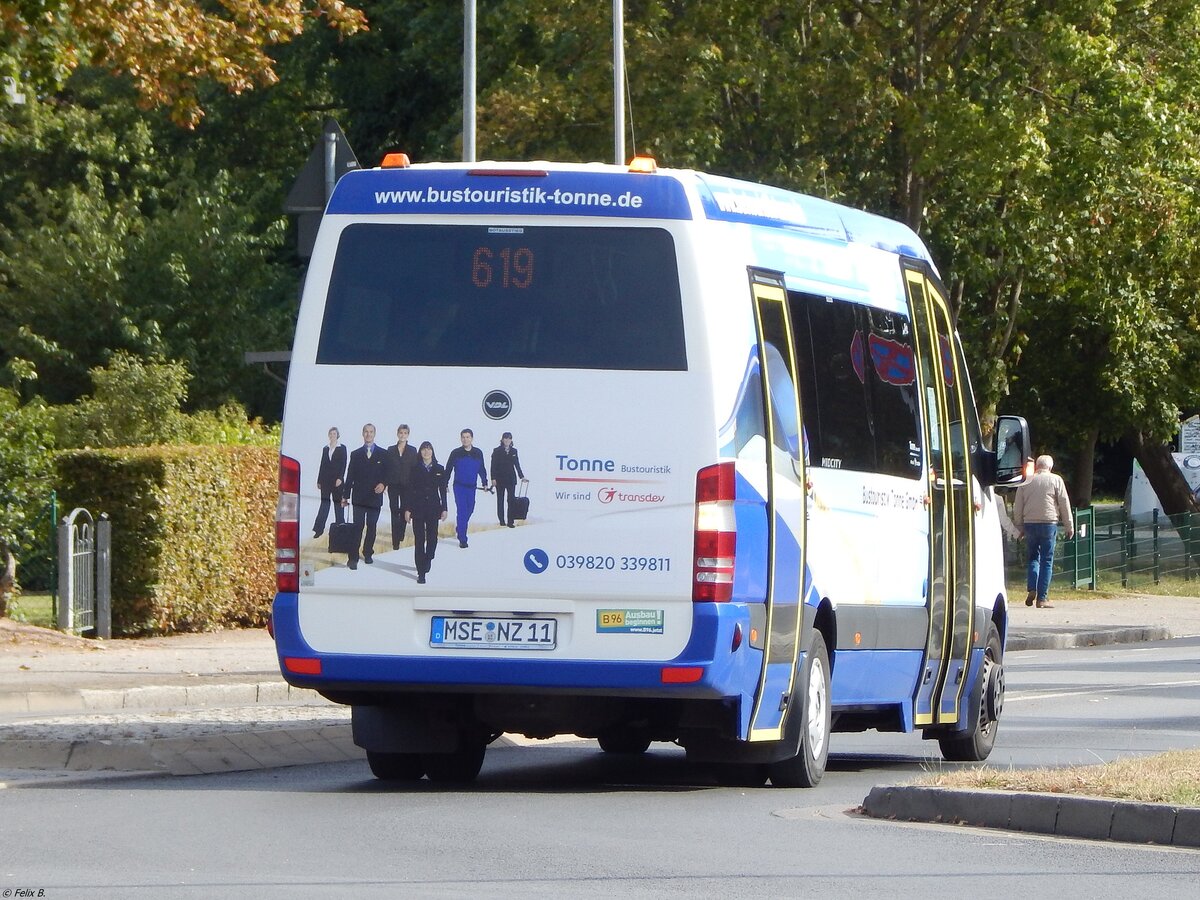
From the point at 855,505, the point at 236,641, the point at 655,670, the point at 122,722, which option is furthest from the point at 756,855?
the point at 236,641

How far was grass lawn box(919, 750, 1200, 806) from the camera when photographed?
8.72m

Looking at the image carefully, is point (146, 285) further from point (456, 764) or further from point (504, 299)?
point (504, 299)

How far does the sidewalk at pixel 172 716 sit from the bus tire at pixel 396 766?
0.98 metres

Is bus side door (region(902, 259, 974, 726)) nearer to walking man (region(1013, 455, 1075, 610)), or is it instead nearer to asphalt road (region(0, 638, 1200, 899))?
asphalt road (region(0, 638, 1200, 899))

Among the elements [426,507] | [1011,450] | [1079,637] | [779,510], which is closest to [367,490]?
[426,507]

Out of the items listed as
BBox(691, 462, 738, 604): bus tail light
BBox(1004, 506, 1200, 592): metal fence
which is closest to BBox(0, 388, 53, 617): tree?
BBox(691, 462, 738, 604): bus tail light

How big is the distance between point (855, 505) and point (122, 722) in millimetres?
4482

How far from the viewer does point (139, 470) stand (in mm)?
20234

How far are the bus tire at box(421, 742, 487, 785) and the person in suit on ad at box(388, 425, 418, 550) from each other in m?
1.45

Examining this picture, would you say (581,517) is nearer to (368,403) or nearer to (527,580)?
(527,580)

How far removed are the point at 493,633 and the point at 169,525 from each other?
11129 mm

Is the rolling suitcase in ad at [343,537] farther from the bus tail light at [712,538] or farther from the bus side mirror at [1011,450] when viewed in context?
the bus side mirror at [1011,450]

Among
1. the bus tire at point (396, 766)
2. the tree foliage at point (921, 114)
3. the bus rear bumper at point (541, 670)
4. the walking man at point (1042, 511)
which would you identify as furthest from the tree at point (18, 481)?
the walking man at point (1042, 511)

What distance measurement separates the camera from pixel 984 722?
12.6 metres
